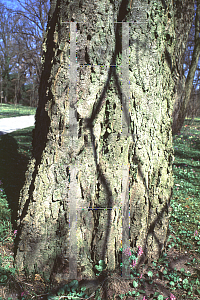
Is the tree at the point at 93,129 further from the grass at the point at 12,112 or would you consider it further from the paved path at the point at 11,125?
the grass at the point at 12,112

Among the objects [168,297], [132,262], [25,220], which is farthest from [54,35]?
[168,297]

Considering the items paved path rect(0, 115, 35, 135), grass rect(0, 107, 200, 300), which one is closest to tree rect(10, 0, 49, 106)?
→ paved path rect(0, 115, 35, 135)

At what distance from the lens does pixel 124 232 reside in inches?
80.8

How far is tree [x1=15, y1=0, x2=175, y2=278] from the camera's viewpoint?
5.87 feet

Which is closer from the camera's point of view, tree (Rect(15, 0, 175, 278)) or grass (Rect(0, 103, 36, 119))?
tree (Rect(15, 0, 175, 278))

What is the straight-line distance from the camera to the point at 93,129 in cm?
185

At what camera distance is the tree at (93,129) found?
1.79m

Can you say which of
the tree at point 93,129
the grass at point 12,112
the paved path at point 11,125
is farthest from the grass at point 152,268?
the grass at point 12,112

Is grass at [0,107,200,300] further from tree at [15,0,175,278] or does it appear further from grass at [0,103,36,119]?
grass at [0,103,36,119]

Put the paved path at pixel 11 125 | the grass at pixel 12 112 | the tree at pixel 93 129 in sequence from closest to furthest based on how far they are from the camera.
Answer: the tree at pixel 93 129 → the paved path at pixel 11 125 → the grass at pixel 12 112

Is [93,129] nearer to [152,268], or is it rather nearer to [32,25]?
[152,268]

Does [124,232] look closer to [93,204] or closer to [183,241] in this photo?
[93,204]

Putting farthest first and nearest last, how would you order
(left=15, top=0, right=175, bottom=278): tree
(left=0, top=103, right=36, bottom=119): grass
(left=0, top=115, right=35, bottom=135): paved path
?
(left=0, top=103, right=36, bottom=119): grass → (left=0, top=115, right=35, bottom=135): paved path → (left=15, top=0, right=175, bottom=278): tree

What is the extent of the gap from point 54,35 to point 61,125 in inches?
29.6
